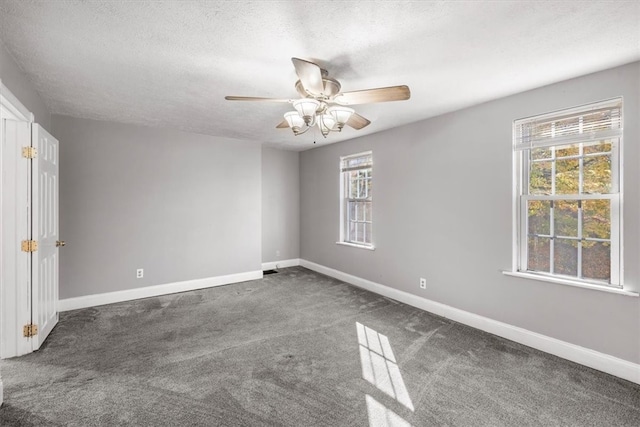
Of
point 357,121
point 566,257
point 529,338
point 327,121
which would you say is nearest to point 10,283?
point 327,121

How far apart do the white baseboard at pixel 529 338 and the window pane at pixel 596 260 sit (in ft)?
2.06

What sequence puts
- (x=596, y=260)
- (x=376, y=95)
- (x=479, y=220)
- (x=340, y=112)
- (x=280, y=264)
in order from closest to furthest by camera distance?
(x=376, y=95), (x=340, y=112), (x=596, y=260), (x=479, y=220), (x=280, y=264)

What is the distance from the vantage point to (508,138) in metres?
3.02

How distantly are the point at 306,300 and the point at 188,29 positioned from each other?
3.37 meters

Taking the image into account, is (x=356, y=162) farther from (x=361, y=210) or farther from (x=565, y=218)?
(x=565, y=218)

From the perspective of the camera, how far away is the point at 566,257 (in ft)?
8.96

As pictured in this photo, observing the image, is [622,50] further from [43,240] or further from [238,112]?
[43,240]

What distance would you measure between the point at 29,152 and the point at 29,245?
32.4 inches

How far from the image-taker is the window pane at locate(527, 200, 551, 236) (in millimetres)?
2842

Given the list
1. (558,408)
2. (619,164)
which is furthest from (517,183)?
Answer: (558,408)

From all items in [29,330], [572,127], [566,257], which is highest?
[572,127]

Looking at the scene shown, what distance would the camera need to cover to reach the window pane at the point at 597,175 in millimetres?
2486

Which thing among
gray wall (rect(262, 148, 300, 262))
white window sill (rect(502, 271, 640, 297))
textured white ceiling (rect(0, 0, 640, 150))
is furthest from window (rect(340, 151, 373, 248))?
white window sill (rect(502, 271, 640, 297))

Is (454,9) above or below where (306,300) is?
above
